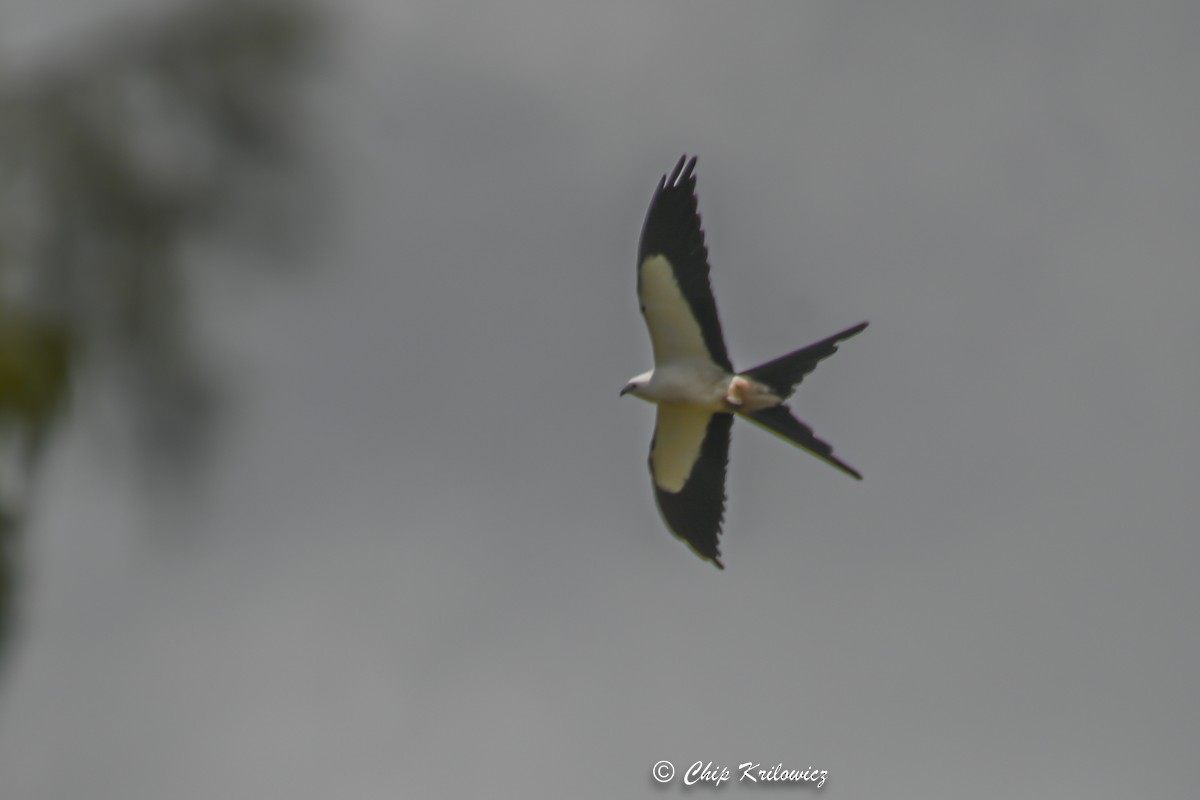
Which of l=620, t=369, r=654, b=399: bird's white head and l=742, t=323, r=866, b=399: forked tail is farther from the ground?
l=620, t=369, r=654, b=399: bird's white head

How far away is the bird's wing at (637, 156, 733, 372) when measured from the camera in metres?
9.87

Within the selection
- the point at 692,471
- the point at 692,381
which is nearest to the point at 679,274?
the point at 692,381

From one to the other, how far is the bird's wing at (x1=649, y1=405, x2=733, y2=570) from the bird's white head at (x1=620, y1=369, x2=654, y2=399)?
223 millimetres

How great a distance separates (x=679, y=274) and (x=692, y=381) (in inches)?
34.6

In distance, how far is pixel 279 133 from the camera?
2359 mm

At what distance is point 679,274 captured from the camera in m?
9.98

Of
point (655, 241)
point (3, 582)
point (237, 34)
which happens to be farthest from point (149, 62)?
point (655, 241)

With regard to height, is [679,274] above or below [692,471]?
above

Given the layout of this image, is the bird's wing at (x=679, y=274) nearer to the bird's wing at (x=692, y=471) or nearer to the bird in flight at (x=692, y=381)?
the bird in flight at (x=692, y=381)

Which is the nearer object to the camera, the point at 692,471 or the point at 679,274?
the point at 679,274

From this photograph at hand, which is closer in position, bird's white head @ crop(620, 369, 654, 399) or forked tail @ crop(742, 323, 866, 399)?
forked tail @ crop(742, 323, 866, 399)

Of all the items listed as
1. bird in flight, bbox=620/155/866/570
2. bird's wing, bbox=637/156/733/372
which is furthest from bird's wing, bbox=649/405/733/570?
bird's wing, bbox=637/156/733/372

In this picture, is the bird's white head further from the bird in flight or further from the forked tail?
the forked tail

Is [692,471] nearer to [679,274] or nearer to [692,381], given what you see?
[692,381]
